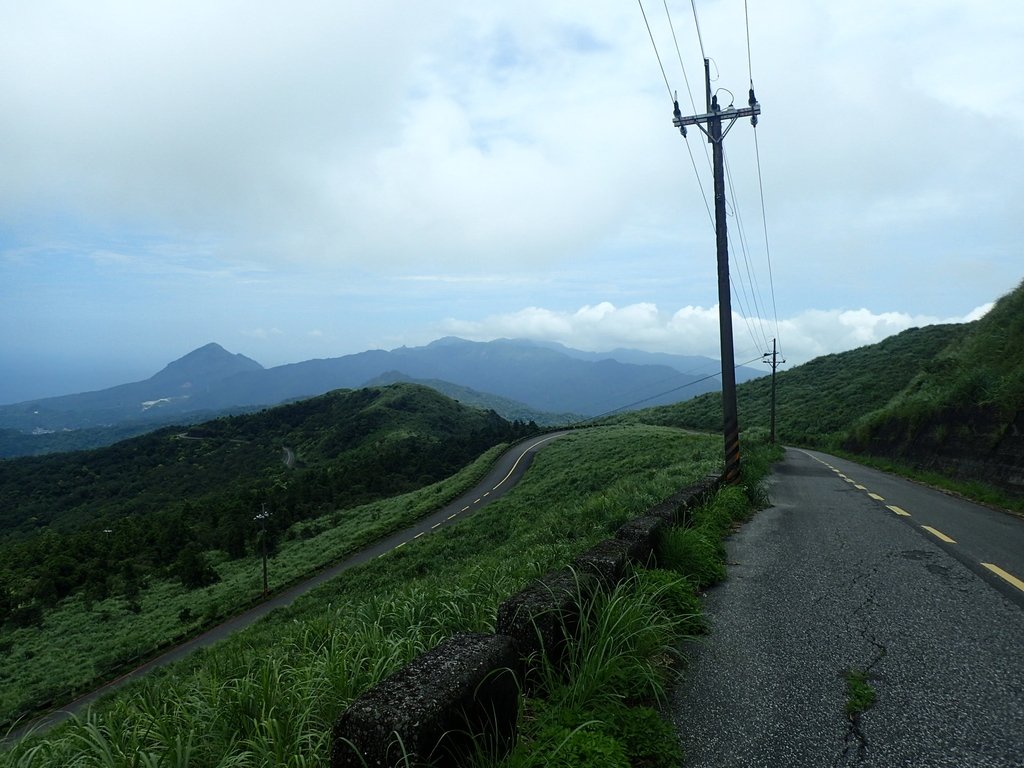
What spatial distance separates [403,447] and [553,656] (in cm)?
7593

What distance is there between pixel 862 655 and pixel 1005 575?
3.21 m

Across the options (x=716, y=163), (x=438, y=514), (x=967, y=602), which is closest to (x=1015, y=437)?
(x=716, y=163)

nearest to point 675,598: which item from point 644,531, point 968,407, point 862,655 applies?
point 644,531

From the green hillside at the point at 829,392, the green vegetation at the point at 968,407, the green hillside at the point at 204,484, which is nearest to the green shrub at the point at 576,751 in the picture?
the green vegetation at the point at 968,407

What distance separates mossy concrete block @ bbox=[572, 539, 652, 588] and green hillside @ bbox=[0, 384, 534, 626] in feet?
130

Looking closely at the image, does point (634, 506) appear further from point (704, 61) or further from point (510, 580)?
point (704, 61)

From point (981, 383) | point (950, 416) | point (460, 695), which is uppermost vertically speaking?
point (981, 383)

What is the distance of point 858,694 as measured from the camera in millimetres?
3352

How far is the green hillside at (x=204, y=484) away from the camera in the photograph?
41406mm

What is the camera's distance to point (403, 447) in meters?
77.4

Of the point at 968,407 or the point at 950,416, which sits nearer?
the point at 968,407

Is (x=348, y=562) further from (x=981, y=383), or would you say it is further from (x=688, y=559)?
(x=981, y=383)

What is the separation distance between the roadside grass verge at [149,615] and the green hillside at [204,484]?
1.83m

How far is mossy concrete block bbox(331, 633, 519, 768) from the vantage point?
208cm
